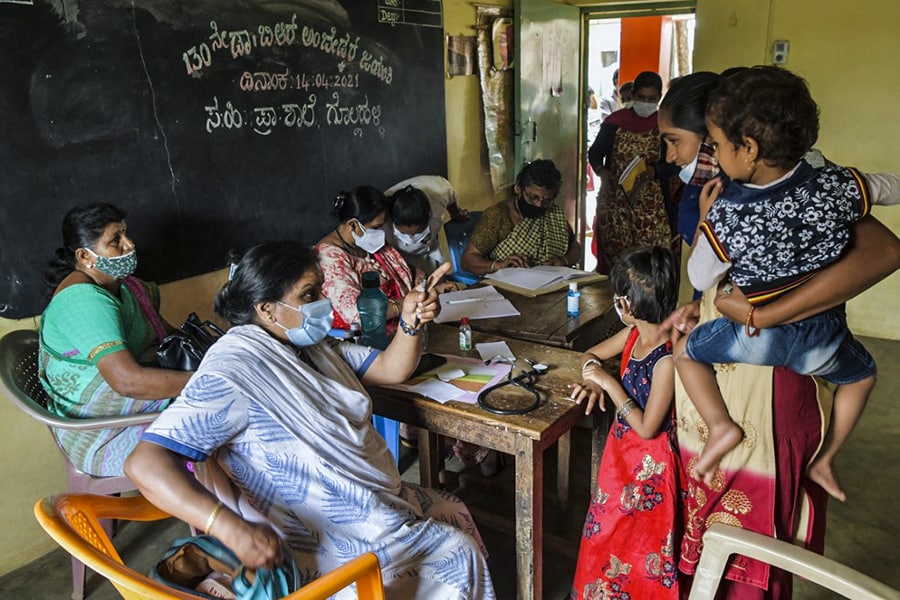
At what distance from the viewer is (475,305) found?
275 centimetres

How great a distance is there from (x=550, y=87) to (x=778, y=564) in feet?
15.6

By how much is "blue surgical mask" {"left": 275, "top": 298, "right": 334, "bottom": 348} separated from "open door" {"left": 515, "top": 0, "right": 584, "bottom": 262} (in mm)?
3794

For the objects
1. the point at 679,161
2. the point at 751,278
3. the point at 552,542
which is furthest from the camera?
the point at 552,542

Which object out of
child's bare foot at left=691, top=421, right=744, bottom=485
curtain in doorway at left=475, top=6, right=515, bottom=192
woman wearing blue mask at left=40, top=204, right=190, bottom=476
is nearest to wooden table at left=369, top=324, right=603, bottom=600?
child's bare foot at left=691, top=421, right=744, bottom=485

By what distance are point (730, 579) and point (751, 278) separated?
756 mm

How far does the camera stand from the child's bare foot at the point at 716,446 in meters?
1.54

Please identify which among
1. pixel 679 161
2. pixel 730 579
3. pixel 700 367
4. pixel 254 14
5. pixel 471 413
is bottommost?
pixel 730 579

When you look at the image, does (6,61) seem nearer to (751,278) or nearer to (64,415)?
(64,415)

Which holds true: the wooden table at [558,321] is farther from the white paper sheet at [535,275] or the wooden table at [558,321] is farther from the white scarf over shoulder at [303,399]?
the white scarf over shoulder at [303,399]

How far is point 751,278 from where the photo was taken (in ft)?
4.66

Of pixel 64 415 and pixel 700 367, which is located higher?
pixel 700 367

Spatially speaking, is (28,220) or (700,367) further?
(28,220)

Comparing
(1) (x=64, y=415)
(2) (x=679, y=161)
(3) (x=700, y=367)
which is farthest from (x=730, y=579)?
(1) (x=64, y=415)

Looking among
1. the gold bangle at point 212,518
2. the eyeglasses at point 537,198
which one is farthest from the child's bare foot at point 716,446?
the eyeglasses at point 537,198
